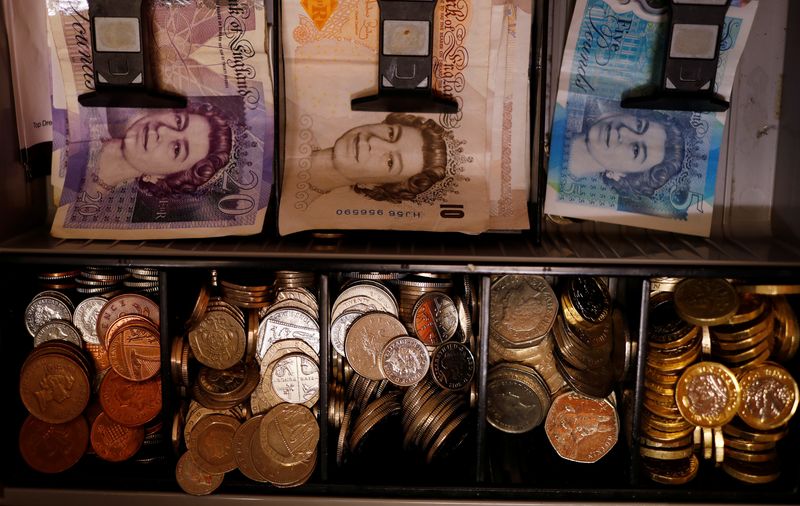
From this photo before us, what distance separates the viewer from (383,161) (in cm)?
188

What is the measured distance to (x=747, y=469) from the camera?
5.79ft

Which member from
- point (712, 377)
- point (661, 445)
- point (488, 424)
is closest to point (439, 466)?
point (488, 424)

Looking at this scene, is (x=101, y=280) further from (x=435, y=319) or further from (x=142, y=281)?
(x=435, y=319)

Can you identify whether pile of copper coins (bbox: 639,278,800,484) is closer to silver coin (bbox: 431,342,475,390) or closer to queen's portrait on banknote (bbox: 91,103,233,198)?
silver coin (bbox: 431,342,475,390)

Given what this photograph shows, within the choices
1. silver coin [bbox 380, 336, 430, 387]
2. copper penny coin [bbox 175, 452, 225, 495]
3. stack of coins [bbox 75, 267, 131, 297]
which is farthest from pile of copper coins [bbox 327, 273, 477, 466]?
stack of coins [bbox 75, 267, 131, 297]

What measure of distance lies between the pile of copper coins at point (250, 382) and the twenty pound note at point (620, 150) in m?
0.75

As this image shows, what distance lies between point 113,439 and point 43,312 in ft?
1.18

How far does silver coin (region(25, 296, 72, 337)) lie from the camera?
180cm

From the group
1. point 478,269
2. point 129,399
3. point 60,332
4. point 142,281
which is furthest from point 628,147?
point 60,332

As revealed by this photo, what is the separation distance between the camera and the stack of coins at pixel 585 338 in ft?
5.89

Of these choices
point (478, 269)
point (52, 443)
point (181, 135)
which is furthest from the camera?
point (181, 135)

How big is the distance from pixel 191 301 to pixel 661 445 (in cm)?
121

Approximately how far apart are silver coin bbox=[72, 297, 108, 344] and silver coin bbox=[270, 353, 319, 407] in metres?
0.45

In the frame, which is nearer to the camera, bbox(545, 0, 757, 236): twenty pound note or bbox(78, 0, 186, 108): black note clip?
bbox(78, 0, 186, 108): black note clip
